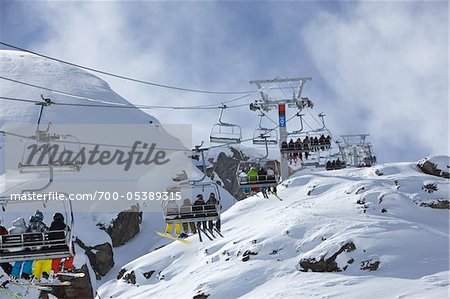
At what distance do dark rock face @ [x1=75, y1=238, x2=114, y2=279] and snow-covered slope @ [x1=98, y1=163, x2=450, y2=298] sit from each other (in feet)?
20.8

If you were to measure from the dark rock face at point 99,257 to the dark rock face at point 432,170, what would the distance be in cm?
2652

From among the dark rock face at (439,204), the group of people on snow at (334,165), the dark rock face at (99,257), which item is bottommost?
the dark rock face at (99,257)

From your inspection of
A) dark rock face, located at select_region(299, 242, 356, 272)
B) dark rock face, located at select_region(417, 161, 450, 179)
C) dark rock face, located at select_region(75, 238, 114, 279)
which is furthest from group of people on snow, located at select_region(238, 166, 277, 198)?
dark rock face, located at select_region(75, 238, 114, 279)

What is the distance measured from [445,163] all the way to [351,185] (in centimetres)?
856

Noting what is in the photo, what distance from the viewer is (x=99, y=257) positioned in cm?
4100

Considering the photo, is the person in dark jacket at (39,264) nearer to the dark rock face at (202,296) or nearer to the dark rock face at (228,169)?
the dark rock face at (202,296)

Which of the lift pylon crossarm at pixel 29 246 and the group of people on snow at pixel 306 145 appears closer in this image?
the lift pylon crossarm at pixel 29 246

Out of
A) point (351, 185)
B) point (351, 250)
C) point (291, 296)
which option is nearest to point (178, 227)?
point (291, 296)

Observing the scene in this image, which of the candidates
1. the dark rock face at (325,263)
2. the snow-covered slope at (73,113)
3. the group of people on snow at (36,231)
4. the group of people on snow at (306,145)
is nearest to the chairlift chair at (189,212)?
the group of people on snow at (36,231)

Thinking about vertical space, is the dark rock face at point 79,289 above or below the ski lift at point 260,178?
below

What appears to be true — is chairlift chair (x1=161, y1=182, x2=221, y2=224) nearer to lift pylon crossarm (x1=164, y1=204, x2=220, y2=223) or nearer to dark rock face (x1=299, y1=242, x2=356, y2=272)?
lift pylon crossarm (x1=164, y1=204, x2=220, y2=223)

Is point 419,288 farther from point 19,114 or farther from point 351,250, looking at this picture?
point 19,114

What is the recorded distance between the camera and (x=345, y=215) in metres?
28.9

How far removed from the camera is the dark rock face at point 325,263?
953 inches
